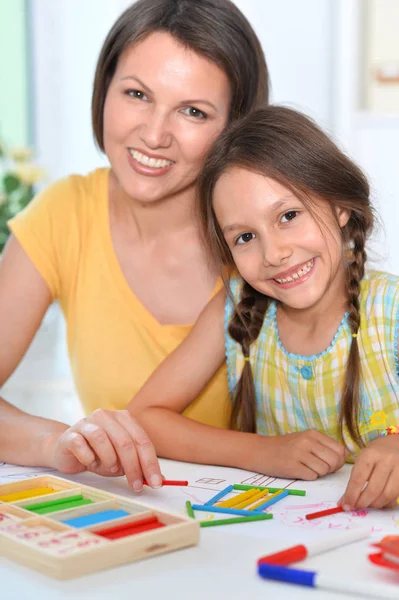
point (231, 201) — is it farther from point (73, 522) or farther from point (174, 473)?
point (73, 522)

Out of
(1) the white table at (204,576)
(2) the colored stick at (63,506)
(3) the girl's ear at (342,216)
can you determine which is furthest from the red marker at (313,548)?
(3) the girl's ear at (342,216)

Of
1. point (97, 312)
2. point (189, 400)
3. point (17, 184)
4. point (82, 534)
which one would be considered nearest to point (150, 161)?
point (97, 312)

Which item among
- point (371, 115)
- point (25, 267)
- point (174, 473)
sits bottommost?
point (174, 473)

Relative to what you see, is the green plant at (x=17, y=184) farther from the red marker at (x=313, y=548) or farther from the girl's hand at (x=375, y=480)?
the red marker at (x=313, y=548)

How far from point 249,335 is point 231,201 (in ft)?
0.85

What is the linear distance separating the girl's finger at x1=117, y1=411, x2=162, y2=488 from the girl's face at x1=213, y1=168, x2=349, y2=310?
360 mm

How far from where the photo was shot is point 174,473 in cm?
116

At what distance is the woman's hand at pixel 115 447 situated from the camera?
1.03m

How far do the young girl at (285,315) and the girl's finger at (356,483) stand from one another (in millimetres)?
149

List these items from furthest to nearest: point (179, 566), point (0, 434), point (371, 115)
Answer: point (371, 115), point (0, 434), point (179, 566)

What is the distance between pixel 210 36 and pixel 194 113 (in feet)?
0.42

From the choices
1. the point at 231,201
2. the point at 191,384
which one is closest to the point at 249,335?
the point at 191,384

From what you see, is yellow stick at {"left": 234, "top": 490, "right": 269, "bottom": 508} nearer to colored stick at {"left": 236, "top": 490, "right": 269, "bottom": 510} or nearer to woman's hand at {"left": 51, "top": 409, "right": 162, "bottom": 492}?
colored stick at {"left": 236, "top": 490, "right": 269, "bottom": 510}

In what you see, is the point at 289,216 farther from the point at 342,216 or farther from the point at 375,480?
the point at 375,480
